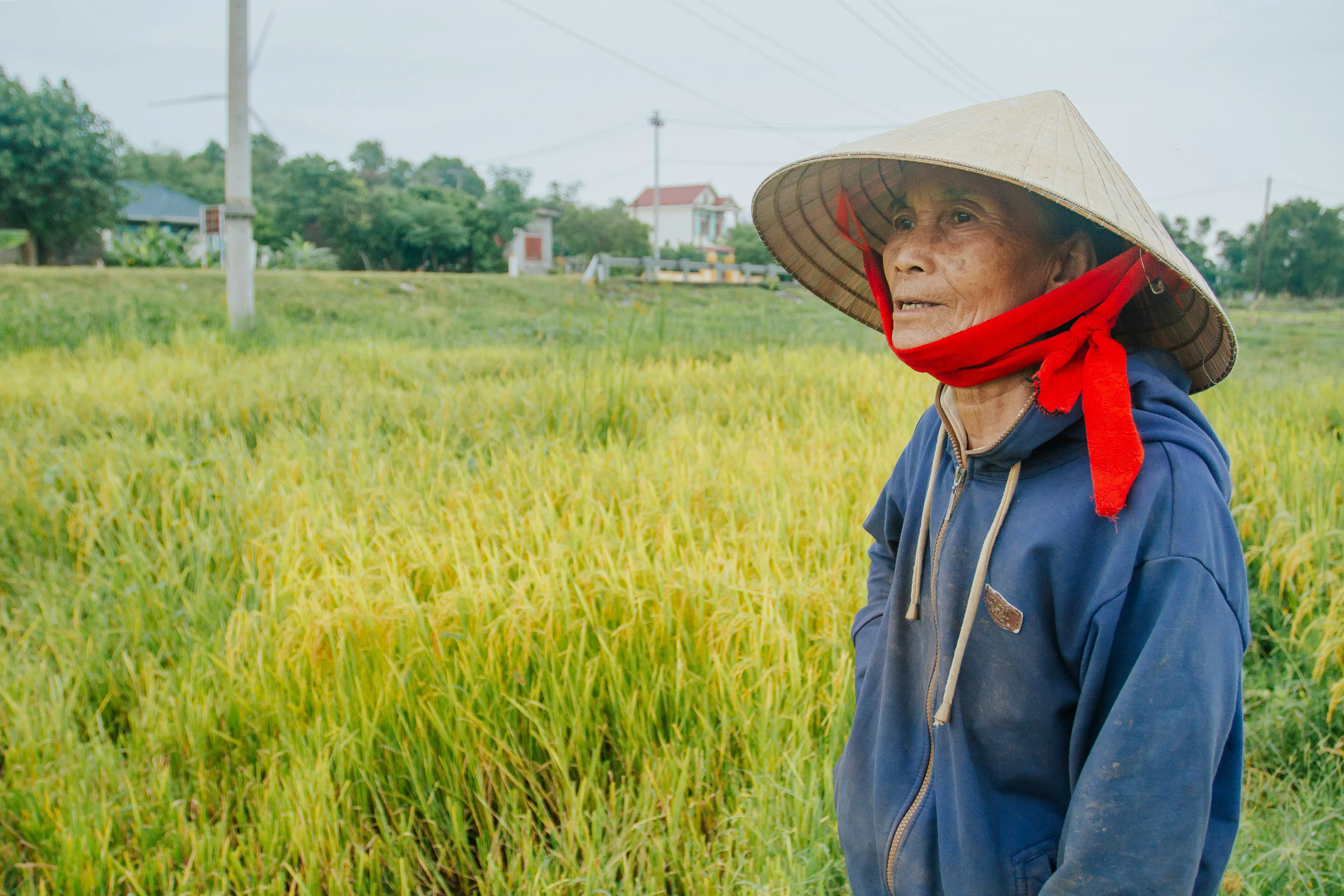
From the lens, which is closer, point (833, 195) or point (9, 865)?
point (833, 195)

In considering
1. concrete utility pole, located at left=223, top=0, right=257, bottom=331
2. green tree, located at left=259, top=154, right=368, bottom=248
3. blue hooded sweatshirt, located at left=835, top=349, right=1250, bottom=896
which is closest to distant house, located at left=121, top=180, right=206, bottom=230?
green tree, located at left=259, top=154, right=368, bottom=248

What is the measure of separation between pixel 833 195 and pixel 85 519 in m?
3.21

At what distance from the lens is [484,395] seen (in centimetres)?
483

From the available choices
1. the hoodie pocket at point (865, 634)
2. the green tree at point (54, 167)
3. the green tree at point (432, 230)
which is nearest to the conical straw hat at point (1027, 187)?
the hoodie pocket at point (865, 634)

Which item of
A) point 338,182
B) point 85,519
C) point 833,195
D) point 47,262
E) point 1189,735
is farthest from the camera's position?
point 338,182

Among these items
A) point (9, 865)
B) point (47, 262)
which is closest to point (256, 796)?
point (9, 865)

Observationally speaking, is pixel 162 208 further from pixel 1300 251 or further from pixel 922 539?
pixel 1300 251

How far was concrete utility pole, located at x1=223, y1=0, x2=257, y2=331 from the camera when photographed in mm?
7488

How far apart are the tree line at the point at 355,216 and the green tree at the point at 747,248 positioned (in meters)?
0.38

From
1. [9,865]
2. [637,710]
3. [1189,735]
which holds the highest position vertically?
[1189,735]

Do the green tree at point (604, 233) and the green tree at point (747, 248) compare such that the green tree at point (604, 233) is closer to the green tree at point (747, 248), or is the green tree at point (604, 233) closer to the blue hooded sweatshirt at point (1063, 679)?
the green tree at point (747, 248)

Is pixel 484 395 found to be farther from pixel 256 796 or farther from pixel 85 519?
pixel 256 796

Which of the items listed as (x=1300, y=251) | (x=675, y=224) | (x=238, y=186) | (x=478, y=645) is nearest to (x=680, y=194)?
(x=675, y=224)

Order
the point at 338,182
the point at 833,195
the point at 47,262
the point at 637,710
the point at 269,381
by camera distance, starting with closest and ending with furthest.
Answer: the point at 833,195 → the point at 637,710 → the point at 269,381 → the point at 47,262 → the point at 338,182
